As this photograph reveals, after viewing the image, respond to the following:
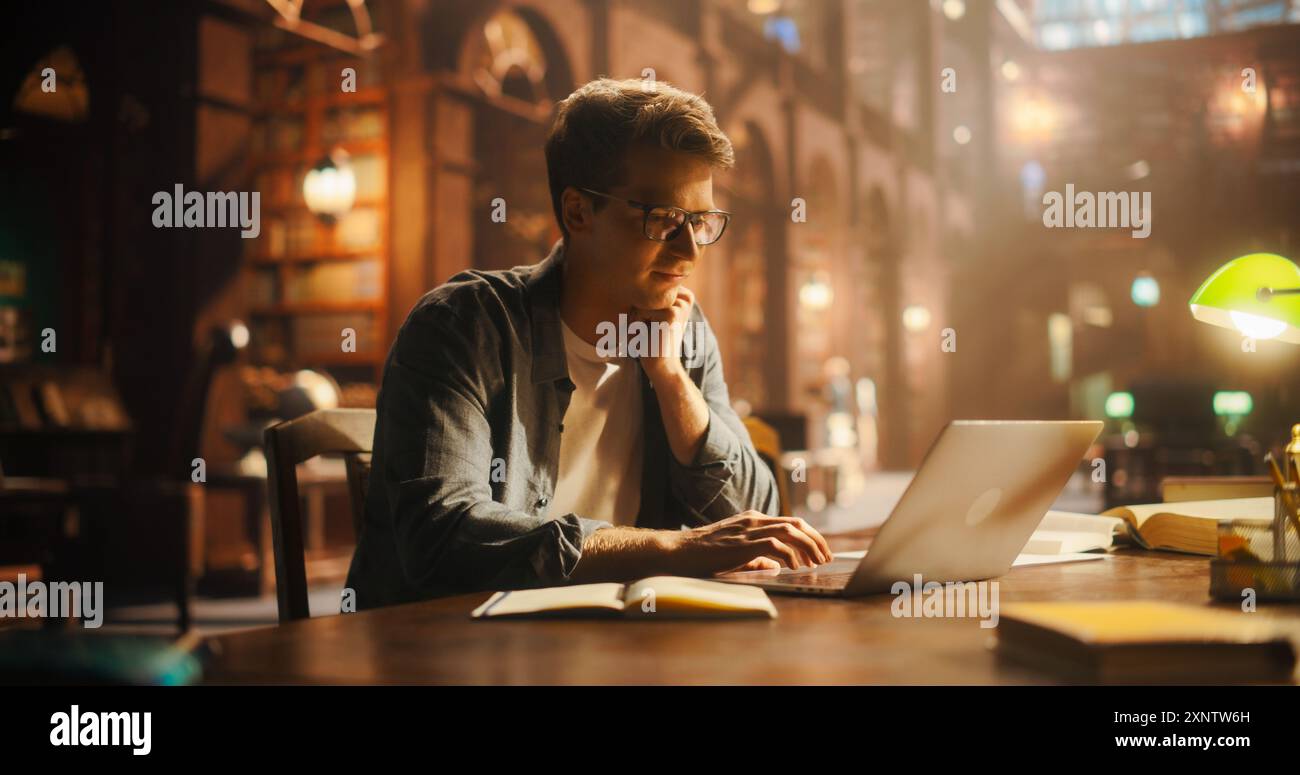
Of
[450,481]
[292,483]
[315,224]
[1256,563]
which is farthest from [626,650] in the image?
[315,224]

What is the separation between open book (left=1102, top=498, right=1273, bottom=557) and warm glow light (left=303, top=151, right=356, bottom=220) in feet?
19.6

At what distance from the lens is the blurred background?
226 inches

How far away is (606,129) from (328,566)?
5120 millimetres

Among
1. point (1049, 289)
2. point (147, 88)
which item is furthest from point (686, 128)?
point (1049, 289)

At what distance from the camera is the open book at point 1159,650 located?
767 millimetres

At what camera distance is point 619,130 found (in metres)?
1.76

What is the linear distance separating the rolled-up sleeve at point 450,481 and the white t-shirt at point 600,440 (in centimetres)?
26

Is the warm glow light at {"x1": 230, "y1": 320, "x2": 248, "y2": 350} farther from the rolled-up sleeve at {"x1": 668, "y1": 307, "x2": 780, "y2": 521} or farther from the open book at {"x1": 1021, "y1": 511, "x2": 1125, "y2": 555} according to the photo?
the open book at {"x1": 1021, "y1": 511, "x2": 1125, "y2": 555}

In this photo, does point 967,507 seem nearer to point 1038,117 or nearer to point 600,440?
point 600,440

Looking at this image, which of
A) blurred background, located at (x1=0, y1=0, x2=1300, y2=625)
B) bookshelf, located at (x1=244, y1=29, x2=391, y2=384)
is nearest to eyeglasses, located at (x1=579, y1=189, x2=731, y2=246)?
blurred background, located at (x1=0, y1=0, x2=1300, y2=625)

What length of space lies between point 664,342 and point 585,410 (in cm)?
19

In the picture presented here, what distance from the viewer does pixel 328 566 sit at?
6.38m

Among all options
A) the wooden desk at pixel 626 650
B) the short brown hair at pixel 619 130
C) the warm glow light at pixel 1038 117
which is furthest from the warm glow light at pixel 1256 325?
the warm glow light at pixel 1038 117
